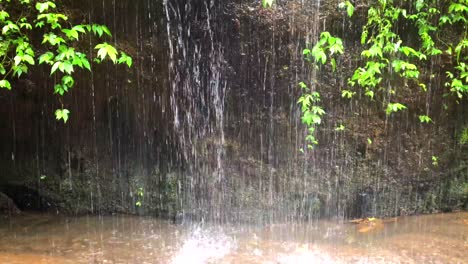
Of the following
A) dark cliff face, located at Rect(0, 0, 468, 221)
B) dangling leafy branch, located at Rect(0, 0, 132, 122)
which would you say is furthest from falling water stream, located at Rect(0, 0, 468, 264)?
dangling leafy branch, located at Rect(0, 0, 132, 122)

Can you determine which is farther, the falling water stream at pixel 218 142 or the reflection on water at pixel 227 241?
the falling water stream at pixel 218 142

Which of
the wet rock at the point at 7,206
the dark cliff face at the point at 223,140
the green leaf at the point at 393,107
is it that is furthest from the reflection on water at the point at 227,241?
the green leaf at the point at 393,107

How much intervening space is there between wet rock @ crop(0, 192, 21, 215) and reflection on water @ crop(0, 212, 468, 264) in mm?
216

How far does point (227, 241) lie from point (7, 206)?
9.86 ft

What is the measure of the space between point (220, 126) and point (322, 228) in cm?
183

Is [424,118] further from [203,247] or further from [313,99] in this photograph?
[203,247]

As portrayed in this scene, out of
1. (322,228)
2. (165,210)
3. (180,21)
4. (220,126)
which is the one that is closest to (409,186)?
(322,228)

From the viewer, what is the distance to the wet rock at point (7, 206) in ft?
17.8

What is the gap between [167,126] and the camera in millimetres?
5473

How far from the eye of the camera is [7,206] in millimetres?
5473

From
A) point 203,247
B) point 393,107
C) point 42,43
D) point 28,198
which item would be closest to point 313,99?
point 393,107

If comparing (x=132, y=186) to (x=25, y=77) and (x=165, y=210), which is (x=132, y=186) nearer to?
(x=165, y=210)

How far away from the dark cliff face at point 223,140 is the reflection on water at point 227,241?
0.32 m

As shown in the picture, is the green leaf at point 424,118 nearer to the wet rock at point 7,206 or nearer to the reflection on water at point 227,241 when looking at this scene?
the reflection on water at point 227,241
